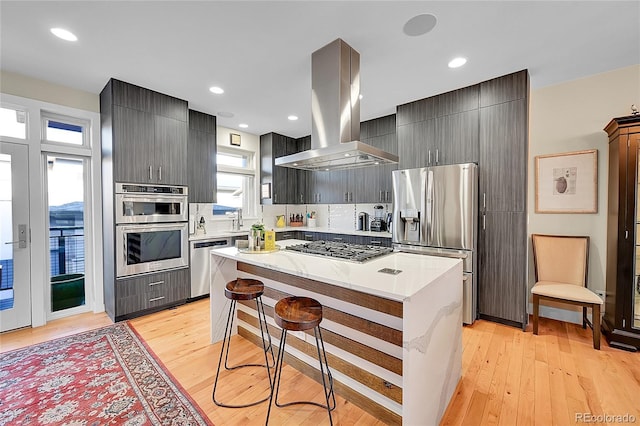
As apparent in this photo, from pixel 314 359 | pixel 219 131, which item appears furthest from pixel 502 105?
pixel 219 131

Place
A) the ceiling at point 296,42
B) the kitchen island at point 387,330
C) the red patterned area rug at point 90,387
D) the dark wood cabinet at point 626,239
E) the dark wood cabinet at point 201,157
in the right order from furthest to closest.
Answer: the dark wood cabinet at point 201,157 < the dark wood cabinet at point 626,239 < the ceiling at point 296,42 < the red patterned area rug at point 90,387 < the kitchen island at point 387,330

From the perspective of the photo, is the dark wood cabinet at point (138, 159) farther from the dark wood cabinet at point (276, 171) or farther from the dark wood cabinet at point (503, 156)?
the dark wood cabinet at point (503, 156)

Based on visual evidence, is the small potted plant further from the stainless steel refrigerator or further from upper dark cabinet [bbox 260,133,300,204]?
upper dark cabinet [bbox 260,133,300,204]

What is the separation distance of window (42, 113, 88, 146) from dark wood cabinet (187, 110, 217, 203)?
1252 millimetres

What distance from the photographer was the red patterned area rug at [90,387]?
175cm

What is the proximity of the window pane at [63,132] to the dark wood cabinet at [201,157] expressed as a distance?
4.20ft

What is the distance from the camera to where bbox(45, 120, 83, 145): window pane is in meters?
3.25

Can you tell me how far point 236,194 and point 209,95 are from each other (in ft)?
6.73

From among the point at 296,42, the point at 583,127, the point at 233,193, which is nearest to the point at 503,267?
the point at 583,127

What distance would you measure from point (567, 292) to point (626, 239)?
69 cm

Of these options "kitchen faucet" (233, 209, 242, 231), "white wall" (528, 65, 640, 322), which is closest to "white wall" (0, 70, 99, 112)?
"kitchen faucet" (233, 209, 242, 231)

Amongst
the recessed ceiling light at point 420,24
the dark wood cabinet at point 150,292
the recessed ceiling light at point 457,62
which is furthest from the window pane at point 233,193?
the recessed ceiling light at point 457,62

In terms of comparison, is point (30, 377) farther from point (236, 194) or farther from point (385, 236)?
point (385, 236)

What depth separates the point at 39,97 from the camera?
3.10 m
